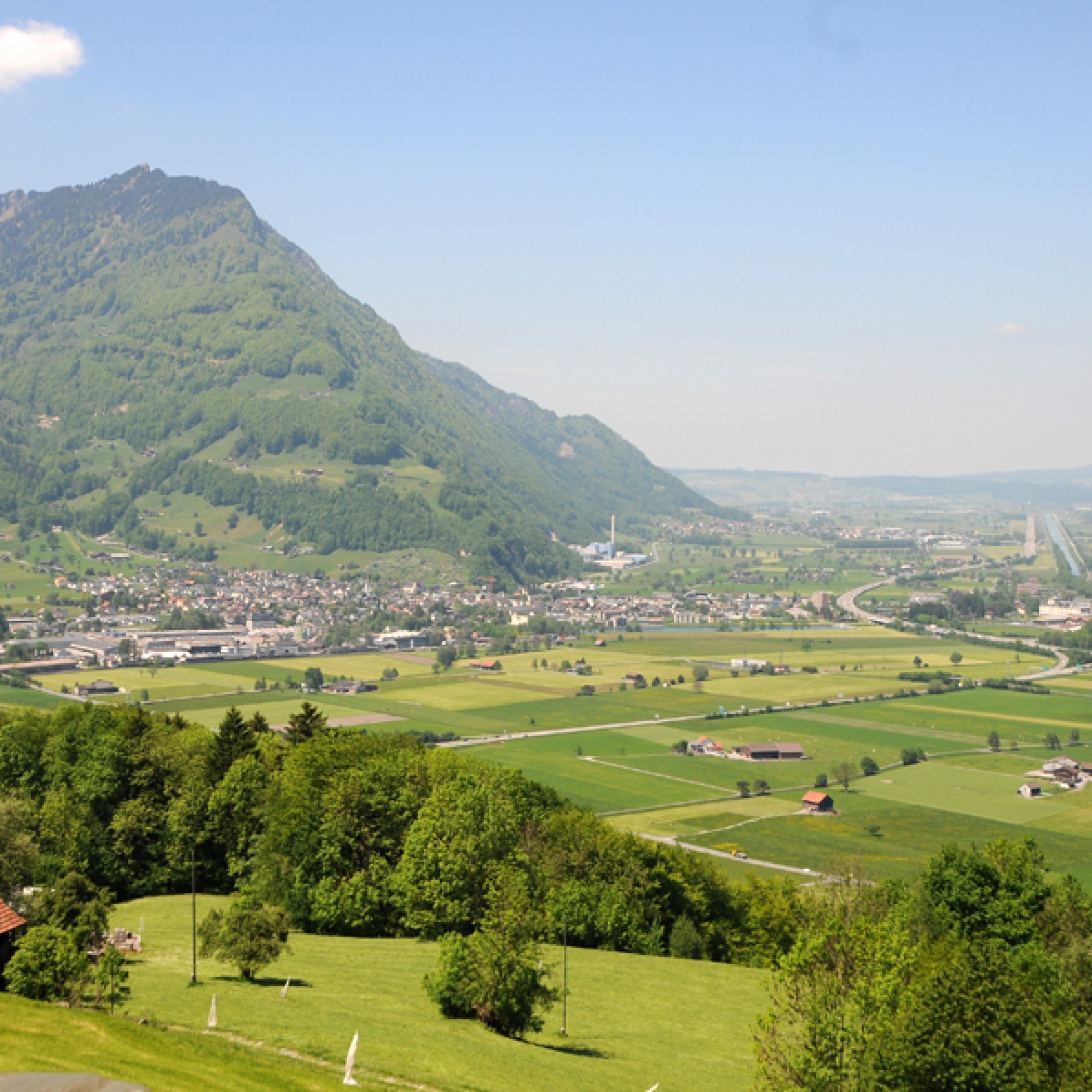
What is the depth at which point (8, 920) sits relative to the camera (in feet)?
99.1

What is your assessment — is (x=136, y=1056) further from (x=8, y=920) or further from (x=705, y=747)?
(x=705, y=747)

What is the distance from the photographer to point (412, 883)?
4253cm

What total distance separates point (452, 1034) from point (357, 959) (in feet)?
30.4

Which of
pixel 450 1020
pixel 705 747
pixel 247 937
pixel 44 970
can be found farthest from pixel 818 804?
pixel 44 970

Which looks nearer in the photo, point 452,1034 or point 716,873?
point 452,1034

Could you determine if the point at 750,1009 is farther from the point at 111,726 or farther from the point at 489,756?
the point at 489,756

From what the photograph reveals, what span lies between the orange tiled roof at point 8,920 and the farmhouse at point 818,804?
60.1m

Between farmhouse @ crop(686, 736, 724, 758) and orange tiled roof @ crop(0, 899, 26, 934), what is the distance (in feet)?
251

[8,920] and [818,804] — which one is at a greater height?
[8,920]

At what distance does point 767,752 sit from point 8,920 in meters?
78.3

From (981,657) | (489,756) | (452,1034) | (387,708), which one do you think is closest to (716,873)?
(452,1034)

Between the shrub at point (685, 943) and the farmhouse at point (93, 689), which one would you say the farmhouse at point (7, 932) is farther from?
the farmhouse at point (93, 689)

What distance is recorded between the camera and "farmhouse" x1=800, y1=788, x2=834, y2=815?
82125mm

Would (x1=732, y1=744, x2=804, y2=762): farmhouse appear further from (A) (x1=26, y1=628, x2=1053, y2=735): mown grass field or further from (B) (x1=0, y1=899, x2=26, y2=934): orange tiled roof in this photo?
(B) (x1=0, y1=899, x2=26, y2=934): orange tiled roof
